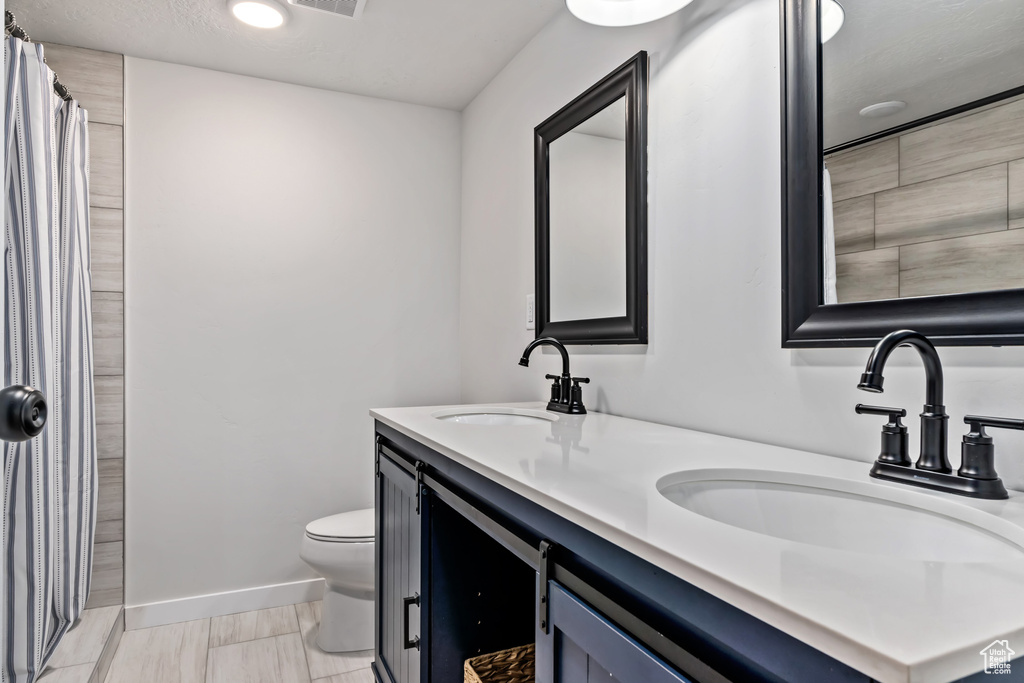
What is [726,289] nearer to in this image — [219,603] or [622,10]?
[622,10]

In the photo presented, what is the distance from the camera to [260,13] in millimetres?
1968

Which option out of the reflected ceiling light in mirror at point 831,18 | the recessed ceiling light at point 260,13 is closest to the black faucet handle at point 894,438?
the reflected ceiling light in mirror at point 831,18

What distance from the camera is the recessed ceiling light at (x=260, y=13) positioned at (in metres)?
1.91

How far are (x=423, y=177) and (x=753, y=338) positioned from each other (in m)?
1.96

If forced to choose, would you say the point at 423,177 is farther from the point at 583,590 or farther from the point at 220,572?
the point at 583,590

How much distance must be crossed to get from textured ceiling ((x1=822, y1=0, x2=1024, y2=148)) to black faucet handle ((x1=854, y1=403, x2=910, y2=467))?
47 cm

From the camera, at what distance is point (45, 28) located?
2.07 metres

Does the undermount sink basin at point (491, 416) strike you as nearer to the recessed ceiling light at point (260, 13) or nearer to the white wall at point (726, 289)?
the white wall at point (726, 289)

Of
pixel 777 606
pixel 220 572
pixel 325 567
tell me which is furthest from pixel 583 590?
pixel 220 572

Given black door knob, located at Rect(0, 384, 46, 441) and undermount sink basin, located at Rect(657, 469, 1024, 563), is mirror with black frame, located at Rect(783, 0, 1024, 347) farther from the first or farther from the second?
black door knob, located at Rect(0, 384, 46, 441)

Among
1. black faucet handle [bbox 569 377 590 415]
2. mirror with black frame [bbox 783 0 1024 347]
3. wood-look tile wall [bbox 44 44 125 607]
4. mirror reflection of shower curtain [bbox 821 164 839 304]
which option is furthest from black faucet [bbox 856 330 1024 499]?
wood-look tile wall [bbox 44 44 125 607]

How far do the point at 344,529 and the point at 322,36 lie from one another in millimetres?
1813

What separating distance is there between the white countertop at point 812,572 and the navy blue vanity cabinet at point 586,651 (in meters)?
0.11

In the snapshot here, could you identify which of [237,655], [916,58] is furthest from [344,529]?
[916,58]
